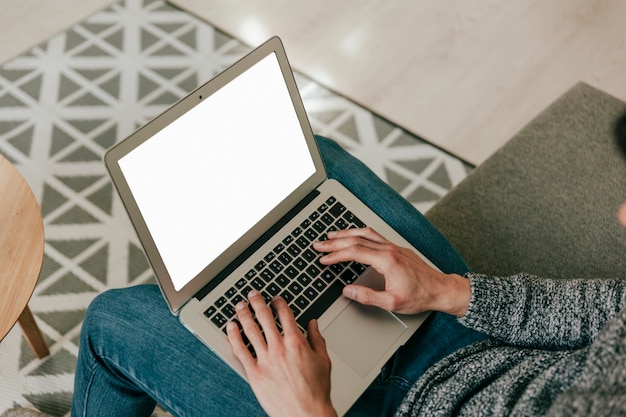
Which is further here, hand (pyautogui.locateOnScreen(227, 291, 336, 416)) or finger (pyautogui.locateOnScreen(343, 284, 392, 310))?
finger (pyautogui.locateOnScreen(343, 284, 392, 310))

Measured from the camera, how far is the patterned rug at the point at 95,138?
1.37 metres

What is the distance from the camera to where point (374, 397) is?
89cm

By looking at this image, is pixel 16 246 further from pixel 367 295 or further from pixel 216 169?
pixel 367 295

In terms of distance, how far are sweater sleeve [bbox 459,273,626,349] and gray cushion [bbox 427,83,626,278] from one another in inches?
7.0

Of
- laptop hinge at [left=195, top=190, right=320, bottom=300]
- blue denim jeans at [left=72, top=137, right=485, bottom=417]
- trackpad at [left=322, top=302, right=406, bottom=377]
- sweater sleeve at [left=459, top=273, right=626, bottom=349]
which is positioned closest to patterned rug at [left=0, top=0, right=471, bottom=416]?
blue denim jeans at [left=72, top=137, right=485, bottom=417]

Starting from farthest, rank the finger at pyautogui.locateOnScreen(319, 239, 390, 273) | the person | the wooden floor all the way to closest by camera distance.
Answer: the wooden floor, the finger at pyautogui.locateOnScreen(319, 239, 390, 273), the person

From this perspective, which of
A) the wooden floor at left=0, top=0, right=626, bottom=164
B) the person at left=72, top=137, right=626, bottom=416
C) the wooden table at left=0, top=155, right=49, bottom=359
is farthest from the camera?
the wooden floor at left=0, top=0, right=626, bottom=164

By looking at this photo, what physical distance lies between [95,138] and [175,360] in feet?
3.47

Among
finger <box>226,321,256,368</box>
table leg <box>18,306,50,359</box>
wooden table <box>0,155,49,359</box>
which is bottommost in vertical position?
table leg <box>18,306,50,359</box>

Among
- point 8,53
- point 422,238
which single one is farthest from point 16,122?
point 422,238

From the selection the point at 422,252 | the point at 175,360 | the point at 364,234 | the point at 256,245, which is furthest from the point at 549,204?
the point at 175,360

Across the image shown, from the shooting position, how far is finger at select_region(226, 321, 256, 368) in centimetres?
78

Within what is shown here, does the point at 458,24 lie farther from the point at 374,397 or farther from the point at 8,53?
the point at 374,397

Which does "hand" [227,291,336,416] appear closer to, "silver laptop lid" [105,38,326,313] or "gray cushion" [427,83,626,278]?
"silver laptop lid" [105,38,326,313]
